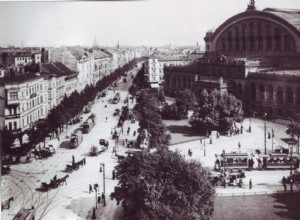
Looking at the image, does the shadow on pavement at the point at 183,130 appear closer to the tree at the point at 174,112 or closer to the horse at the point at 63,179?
the tree at the point at 174,112

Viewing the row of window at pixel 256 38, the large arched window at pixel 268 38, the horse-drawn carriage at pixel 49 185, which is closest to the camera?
the horse-drawn carriage at pixel 49 185

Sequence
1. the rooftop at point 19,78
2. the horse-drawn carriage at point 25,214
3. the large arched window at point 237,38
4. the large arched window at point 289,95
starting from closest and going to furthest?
the horse-drawn carriage at point 25,214, the rooftop at point 19,78, the large arched window at point 289,95, the large arched window at point 237,38

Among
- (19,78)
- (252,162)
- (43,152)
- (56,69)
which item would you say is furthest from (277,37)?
(43,152)

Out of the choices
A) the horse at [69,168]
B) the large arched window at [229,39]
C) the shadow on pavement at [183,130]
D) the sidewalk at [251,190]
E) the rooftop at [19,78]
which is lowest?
the sidewalk at [251,190]

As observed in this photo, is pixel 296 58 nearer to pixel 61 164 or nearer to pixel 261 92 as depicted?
pixel 261 92

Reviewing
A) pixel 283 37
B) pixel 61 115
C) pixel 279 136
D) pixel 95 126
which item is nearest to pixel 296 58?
pixel 283 37

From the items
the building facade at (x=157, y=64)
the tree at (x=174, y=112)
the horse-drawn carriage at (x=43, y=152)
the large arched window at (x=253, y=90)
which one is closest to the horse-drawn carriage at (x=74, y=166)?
the horse-drawn carriage at (x=43, y=152)

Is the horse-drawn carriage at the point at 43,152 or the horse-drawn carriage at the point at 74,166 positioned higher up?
the horse-drawn carriage at the point at 43,152
